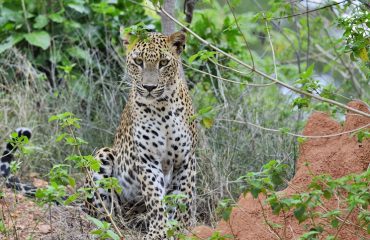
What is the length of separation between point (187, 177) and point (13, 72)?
Result: 3794 mm

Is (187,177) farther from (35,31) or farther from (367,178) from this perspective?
(35,31)

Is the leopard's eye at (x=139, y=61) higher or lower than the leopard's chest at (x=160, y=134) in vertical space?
higher

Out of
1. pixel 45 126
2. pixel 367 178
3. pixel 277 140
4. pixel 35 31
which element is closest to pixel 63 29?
pixel 35 31

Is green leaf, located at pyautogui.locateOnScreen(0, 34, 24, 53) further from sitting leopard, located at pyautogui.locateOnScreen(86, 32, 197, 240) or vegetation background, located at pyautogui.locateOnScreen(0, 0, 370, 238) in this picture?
sitting leopard, located at pyautogui.locateOnScreen(86, 32, 197, 240)

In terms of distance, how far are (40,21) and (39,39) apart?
0.94 ft

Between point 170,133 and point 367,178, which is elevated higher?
point 367,178

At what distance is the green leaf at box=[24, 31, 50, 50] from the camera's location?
1174cm

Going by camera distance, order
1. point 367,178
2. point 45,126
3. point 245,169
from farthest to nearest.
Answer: point 45,126, point 245,169, point 367,178

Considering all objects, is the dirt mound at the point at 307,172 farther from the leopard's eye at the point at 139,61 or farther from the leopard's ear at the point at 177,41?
the leopard's eye at the point at 139,61

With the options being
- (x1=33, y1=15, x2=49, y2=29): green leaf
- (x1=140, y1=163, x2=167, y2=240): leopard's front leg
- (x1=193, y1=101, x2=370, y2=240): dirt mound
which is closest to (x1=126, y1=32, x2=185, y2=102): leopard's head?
(x1=140, y1=163, x2=167, y2=240): leopard's front leg

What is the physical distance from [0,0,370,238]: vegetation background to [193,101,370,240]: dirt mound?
1.42 m

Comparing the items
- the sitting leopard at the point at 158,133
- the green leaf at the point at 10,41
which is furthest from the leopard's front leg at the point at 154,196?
the green leaf at the point at 10,41

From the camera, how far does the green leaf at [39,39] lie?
11742mm

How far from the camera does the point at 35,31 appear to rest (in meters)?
12.1
